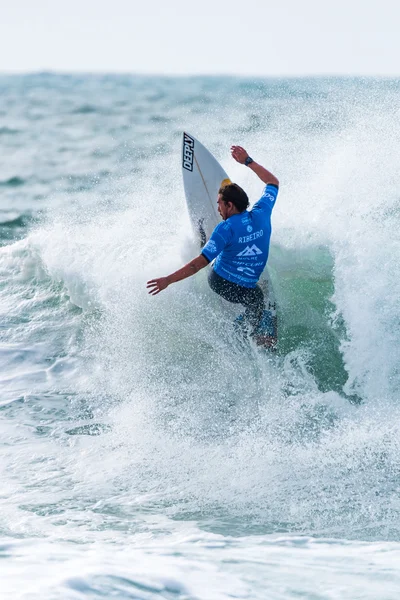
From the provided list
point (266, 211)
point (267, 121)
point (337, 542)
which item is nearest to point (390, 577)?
point (337, 542)

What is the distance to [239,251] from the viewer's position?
643 centimetres

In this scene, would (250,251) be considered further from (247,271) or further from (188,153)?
(188,153)

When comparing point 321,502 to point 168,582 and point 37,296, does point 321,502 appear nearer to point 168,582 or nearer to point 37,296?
point 168,582

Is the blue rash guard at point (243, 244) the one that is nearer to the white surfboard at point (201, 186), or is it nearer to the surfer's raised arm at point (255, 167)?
the surfer's raised arm at point (255, 167)

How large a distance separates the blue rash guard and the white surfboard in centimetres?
109

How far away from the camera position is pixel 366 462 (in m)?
5.38

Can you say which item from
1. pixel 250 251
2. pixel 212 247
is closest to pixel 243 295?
pixel 250 251

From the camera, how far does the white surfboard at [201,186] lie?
7.70 meters

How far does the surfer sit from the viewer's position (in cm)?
617

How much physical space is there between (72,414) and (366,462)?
8.48 ft

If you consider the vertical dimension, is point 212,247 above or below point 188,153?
below

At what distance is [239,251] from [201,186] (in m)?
1.61

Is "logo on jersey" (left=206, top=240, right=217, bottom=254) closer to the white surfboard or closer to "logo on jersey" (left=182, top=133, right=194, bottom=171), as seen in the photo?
the white surfboard

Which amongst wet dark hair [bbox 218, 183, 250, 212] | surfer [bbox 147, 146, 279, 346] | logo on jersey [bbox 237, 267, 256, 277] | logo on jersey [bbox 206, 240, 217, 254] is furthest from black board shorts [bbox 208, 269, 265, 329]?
wet dark hair [bbox 218, 183, 250, 212]
